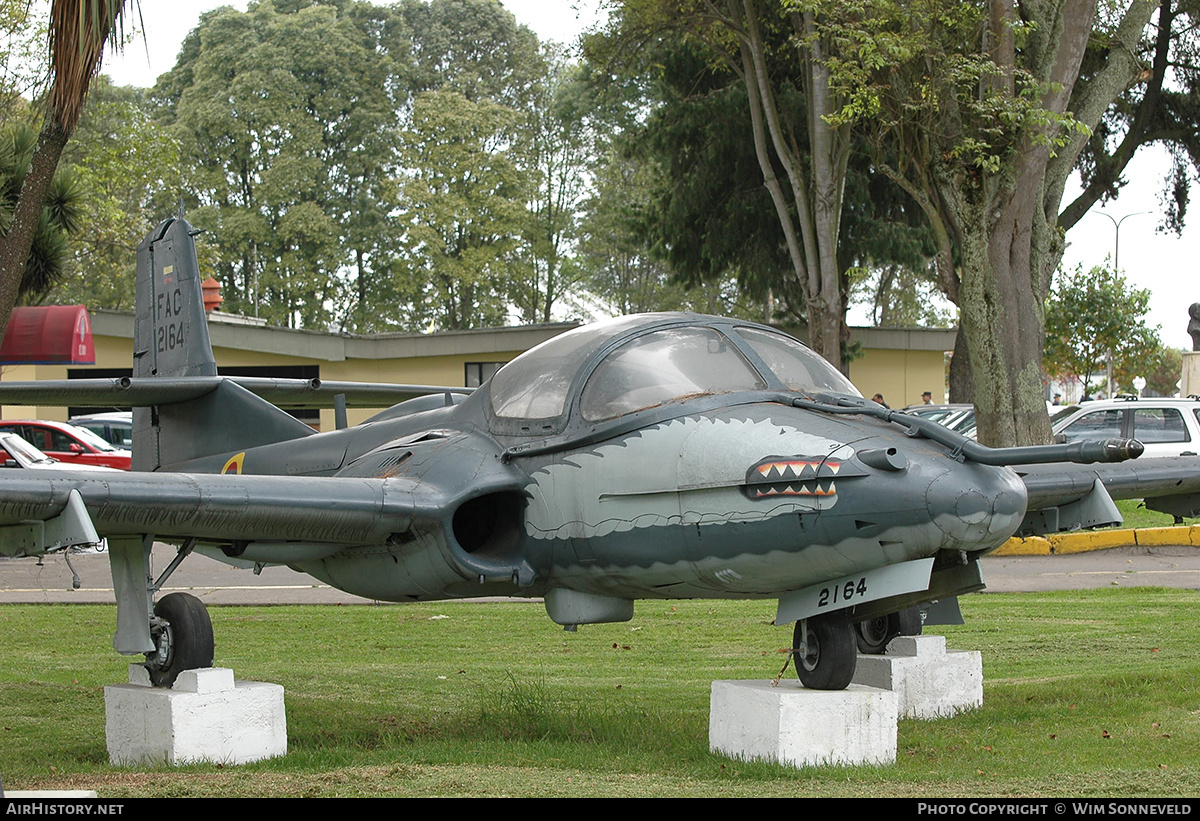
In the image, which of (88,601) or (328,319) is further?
(328,319)

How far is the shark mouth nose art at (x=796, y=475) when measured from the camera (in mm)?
6359

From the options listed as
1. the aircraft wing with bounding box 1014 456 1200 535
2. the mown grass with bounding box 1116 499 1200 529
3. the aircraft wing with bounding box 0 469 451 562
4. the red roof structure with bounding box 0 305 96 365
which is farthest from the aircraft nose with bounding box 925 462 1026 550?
the red roof structure with bounding box 0 305 96 365

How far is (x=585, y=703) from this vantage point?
9359 mm

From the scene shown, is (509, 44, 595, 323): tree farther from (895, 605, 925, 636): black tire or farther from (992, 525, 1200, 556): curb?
(895, 605, 925, 636): black tire

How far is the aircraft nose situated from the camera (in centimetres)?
618

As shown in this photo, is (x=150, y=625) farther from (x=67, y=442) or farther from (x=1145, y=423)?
(x=67, y=442)

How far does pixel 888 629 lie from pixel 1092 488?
1.99m

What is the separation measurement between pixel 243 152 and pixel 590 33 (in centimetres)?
3576

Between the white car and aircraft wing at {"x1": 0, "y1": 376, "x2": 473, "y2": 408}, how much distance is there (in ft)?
50.4

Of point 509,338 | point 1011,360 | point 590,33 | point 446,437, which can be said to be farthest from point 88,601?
point 509,338

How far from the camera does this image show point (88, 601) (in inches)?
642

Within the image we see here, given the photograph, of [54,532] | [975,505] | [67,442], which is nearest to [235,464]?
[54,532]

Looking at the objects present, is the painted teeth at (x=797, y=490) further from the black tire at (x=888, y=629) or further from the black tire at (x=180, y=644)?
the black tire at (x=180, y=644)

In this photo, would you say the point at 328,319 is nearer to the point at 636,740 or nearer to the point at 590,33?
the point at 590,33
